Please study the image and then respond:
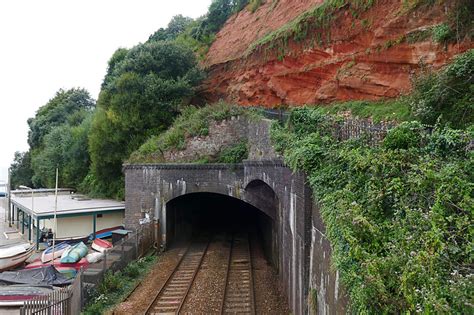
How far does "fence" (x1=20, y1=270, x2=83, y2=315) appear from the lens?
8828 millimetres

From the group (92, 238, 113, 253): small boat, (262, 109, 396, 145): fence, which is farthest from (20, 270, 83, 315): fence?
(262, 109, 396, 145): fence

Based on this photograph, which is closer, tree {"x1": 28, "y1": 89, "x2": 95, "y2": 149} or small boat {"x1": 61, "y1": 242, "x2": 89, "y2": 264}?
small boat {"x1": 61, "y1": 242, "x2": 89, "y2": 264}

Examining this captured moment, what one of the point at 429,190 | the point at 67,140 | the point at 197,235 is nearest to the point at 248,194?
the point at 197,235

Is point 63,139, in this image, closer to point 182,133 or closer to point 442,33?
point 182,133

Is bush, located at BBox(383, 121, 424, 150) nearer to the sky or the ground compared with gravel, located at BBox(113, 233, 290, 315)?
nearer to the sky

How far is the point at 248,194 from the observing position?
58.9 feet

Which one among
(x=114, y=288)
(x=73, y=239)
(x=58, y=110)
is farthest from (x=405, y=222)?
(x=58, y=110)

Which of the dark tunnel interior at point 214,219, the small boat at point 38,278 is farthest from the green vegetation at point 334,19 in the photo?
the small boat at point 38,278

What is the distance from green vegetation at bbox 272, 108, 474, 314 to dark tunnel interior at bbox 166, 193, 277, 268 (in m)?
10.5

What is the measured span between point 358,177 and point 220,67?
2322 centimetres

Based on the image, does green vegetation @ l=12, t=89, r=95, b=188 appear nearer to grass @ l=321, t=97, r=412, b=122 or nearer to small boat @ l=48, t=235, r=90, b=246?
small boat @ l=48, t=235, r=90, b=246

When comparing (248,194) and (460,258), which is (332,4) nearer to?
(248,194)

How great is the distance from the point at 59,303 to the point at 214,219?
63.3 ft

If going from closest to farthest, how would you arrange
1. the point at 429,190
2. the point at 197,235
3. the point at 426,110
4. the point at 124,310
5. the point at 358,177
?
the point at 429,190
the point at 358,177
the point at 426,110
the point at 124,310
the point at 197,235
